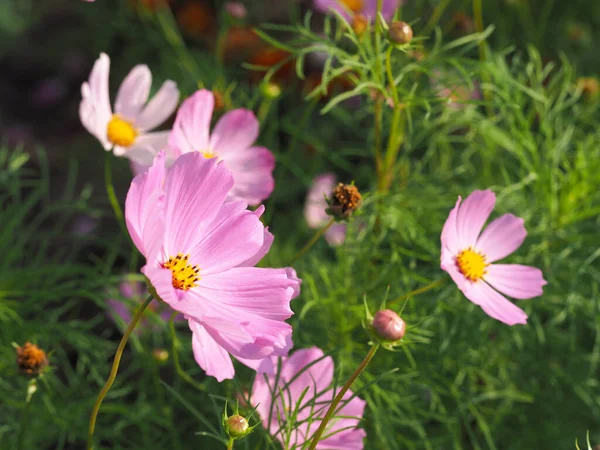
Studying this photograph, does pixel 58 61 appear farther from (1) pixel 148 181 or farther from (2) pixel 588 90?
(1) pixel 148 181

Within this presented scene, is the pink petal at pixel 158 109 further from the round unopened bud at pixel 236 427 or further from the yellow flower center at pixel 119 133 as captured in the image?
the round unopened bud at pixel 236 427

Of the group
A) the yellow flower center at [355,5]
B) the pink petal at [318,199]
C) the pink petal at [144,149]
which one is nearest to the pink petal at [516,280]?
the pink petal at [144,149]

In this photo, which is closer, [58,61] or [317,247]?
[317,247]

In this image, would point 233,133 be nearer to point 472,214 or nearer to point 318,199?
point 472,214

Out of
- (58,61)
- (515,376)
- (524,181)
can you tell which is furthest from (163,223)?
(58,61)

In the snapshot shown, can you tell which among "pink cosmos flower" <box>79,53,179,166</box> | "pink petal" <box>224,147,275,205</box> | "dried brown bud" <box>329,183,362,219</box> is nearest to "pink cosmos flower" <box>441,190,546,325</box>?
"dried brown bud" <box>329,183,362,219</box>

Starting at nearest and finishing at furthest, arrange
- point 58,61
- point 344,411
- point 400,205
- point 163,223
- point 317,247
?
1. point 163,223
2. point 344,411
3. point 400,205
4. point 317,247
5. point 58,61
